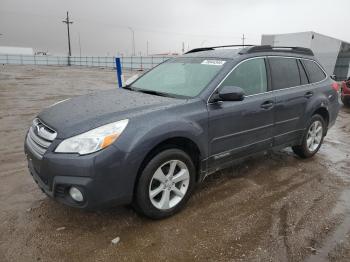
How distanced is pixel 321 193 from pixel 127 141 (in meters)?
2.68

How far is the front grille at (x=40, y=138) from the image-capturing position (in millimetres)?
3010

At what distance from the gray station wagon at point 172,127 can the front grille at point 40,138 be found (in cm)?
1

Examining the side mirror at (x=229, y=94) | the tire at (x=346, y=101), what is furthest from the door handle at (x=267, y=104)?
the tire at (x=346, y=101)

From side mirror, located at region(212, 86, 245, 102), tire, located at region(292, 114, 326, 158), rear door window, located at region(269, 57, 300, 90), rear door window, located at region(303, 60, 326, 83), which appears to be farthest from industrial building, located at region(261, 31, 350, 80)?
side mirror, located at region(212, 86, 245, 102)

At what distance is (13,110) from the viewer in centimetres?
923

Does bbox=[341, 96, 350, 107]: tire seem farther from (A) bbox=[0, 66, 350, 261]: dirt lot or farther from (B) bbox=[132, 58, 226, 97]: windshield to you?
(B) bbox=[132, 58, 226, 97]: windshield

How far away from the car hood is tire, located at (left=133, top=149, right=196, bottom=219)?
51cm

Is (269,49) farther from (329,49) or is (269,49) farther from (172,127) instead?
(329,49)

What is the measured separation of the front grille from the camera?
3010mm

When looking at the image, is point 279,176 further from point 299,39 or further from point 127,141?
point 299,39

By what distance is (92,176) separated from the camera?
2768mm

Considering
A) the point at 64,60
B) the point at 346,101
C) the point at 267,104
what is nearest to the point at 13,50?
the point at 64,60

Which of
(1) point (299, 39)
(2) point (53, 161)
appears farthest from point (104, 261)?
(1) point (299, 39)

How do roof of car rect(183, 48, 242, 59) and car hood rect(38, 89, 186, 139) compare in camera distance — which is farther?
roof of car rect(183, 48, 242, 59)
